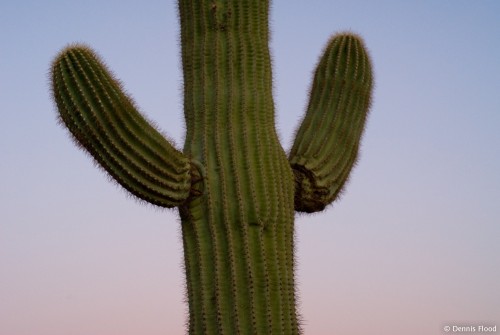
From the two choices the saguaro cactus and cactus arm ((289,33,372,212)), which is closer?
the saguaro cactus

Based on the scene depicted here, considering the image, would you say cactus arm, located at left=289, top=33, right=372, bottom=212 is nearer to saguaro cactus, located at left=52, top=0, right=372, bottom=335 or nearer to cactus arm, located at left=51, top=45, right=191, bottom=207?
saguaro cactus, located at left=52, top=0, right=372, bottom=335

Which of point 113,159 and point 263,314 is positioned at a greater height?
point 113,159

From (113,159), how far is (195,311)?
3.66 ft

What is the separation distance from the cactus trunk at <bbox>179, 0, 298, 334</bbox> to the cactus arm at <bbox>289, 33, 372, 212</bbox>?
0.31 m

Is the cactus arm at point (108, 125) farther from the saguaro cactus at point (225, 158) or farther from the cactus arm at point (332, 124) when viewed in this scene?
the cactus arm at point (332, 124)

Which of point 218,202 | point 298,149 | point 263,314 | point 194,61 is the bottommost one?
point 263,314

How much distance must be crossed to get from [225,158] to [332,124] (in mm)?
1121

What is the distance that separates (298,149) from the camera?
695 centimetres

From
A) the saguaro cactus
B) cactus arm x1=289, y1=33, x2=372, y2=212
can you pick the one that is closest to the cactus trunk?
the saguaro cactus

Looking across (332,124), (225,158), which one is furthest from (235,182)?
(332,124)

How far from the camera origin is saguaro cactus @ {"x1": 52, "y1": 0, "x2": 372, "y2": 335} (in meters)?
5.93

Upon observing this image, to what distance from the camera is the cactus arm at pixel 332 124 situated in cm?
684

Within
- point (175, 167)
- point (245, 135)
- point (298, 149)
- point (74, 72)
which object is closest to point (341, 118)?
point (298, 149)

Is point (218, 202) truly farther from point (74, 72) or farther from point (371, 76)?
point (371, 76)
